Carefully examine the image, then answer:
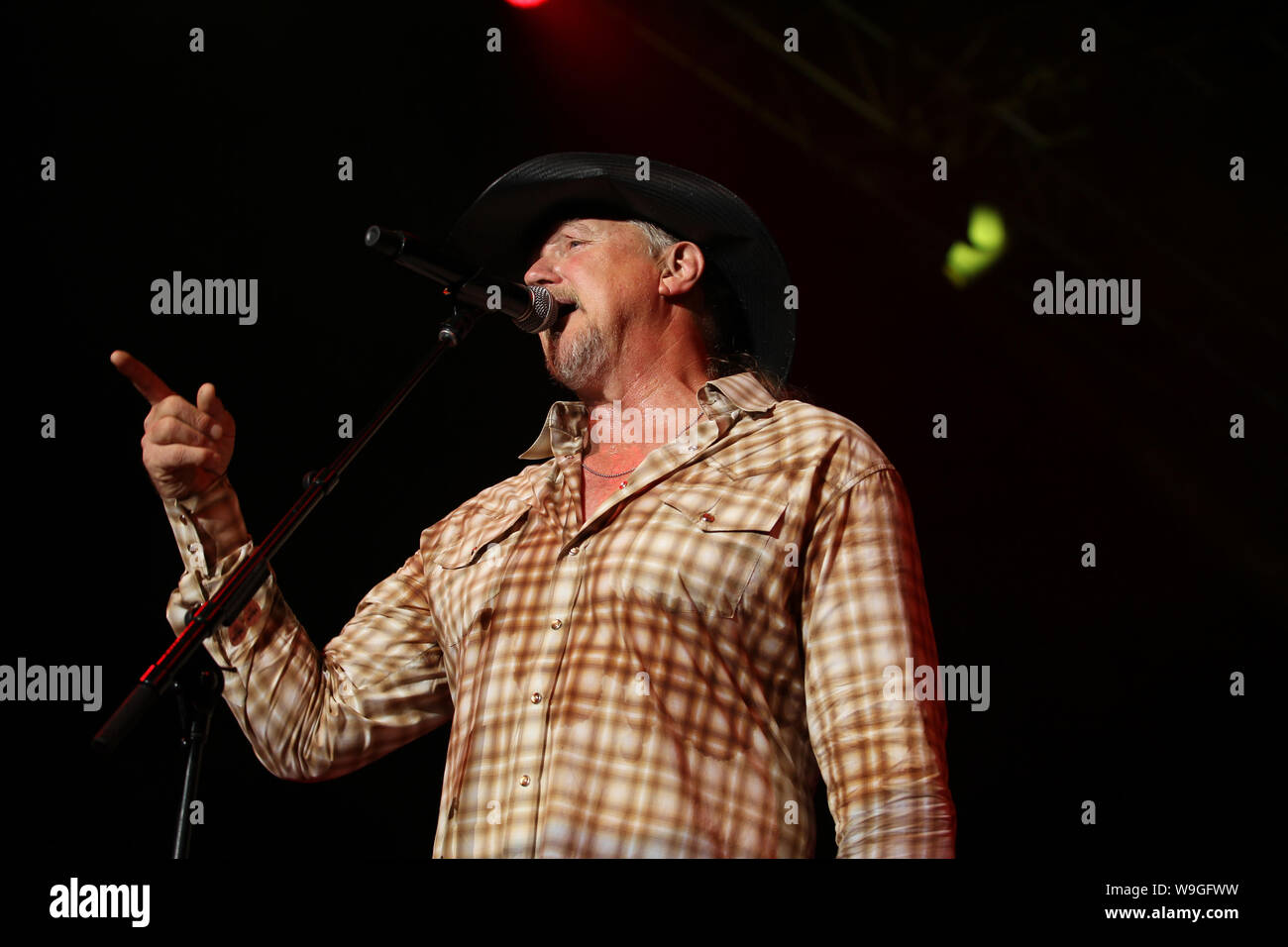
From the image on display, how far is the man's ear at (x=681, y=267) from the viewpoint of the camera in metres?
2.54

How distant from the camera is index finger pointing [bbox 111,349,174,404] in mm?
1686

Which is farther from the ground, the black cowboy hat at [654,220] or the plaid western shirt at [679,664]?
the black cowboy hat at [654,220]

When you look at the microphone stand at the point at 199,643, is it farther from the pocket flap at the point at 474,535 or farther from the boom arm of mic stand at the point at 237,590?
the pocket flap at the point at 474,535

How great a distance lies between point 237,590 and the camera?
177 cm

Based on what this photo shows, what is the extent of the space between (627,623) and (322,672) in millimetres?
651

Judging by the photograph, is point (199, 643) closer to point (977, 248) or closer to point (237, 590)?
point (237, 590)

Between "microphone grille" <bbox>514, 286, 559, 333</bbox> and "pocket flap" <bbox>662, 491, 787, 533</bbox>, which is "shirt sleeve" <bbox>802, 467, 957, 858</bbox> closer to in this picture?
"pocket flap" <bbox>662, 491, 787, 533</bbox>

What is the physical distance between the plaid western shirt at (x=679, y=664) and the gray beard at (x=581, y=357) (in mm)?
239

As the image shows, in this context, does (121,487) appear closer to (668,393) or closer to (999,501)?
(668,393)

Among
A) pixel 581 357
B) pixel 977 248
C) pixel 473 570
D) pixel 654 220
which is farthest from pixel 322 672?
pixel 977 248

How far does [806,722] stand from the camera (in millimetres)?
1965

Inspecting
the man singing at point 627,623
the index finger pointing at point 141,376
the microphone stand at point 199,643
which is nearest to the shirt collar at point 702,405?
the man singing at point 627,623
